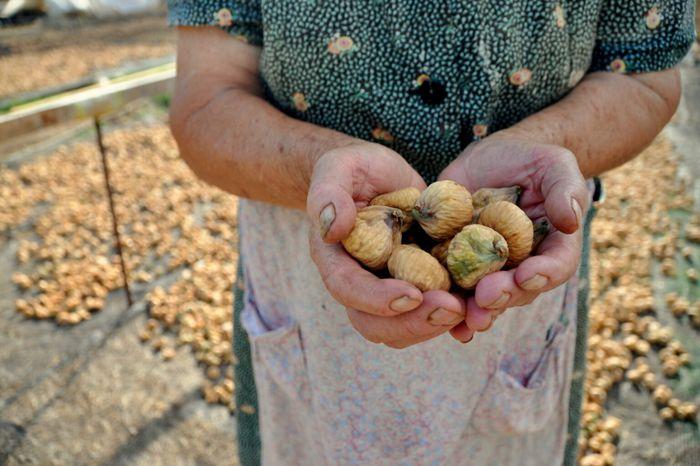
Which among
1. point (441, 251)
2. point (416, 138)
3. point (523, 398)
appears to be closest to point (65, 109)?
point (416, 138)

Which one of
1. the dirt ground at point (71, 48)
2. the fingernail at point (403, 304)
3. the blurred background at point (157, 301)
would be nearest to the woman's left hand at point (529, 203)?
the fingernail at point (403, 304)

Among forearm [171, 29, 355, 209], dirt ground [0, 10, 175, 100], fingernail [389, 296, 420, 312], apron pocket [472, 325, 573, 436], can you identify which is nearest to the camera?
fingernail [389, 296, 420, 312]

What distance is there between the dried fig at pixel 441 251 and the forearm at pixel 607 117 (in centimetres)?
25

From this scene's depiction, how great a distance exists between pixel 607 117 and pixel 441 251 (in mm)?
495

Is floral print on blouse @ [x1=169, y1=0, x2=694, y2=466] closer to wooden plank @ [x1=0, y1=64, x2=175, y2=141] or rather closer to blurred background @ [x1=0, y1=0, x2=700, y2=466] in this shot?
blurred background @ [x1=0, y1=0, x2=700, y2=466]

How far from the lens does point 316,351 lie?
52.3 inches

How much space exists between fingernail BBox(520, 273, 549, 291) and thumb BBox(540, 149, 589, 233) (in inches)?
4.3

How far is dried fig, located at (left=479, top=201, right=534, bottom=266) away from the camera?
3.40ft

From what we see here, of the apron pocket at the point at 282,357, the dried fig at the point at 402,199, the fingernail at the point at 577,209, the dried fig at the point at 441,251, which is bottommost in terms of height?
the apron pocket at the point at 282,357

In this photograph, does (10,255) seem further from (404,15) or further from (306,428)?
(404,15)

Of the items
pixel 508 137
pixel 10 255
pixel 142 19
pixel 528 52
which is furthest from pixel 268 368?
pixel 142 19

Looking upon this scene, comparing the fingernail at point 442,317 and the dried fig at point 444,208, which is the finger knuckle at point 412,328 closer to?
the fingernail at point 442,317

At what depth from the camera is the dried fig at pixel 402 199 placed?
1.11 metres

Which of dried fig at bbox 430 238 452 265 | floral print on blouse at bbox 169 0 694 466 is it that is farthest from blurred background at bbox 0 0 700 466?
dried fig at bbox 430 238 452 265
